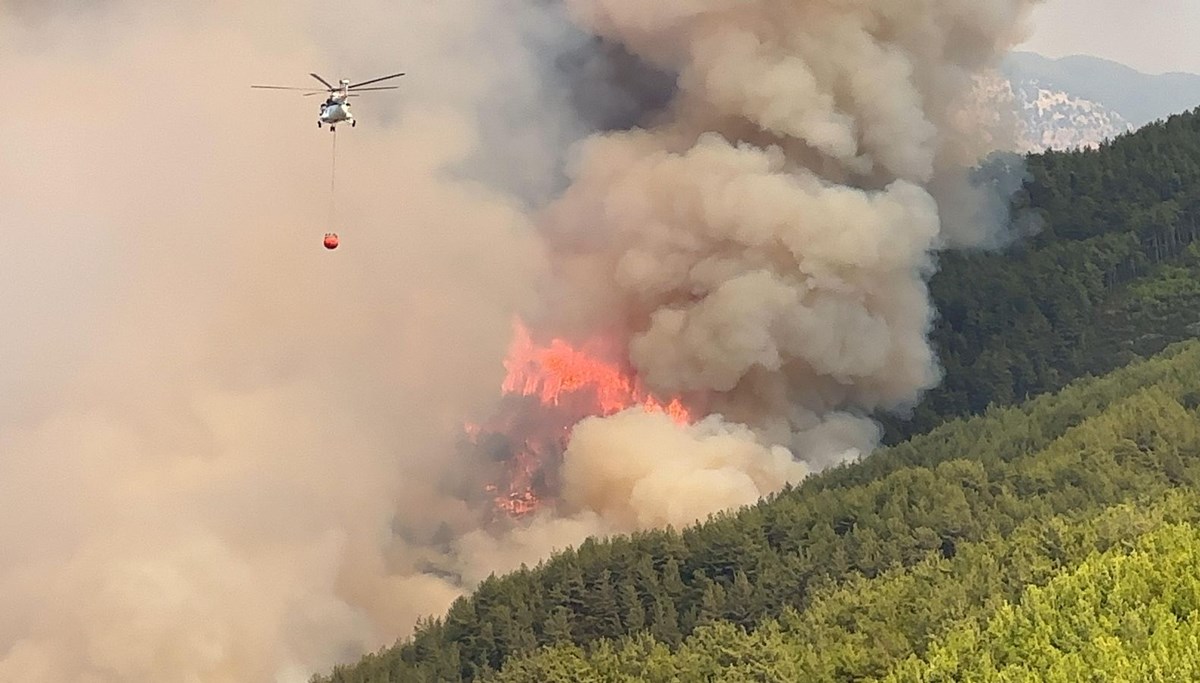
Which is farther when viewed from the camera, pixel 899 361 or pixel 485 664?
pixel 899 361

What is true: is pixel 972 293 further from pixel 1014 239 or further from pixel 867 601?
pixel 867 601

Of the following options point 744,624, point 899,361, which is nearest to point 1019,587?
point 744,624

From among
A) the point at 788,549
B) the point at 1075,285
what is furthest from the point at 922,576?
the point at 1075,285

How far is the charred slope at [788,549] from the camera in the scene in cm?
3416

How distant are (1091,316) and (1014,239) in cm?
605

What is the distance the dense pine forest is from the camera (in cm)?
2494

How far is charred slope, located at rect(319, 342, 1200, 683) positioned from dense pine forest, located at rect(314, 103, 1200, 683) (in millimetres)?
64

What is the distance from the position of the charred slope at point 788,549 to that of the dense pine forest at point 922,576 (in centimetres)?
6

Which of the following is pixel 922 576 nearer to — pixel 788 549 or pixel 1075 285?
pixel 788 549

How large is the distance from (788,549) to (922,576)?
5.50m

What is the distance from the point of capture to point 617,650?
32969mm

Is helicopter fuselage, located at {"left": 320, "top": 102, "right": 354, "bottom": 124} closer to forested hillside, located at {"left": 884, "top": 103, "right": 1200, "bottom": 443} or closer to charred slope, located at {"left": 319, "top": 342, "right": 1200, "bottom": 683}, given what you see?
charred slope, located at {"left": 319, "top": 342, "right": 1200, "bottom": 683}

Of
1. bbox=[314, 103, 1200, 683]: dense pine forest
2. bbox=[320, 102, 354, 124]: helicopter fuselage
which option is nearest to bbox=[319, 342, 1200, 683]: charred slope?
bbox=[314, 103, 1200, 683]: dense pine forest

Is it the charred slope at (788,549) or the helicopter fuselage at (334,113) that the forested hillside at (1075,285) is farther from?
the helicopter fuselage at (334,113)
